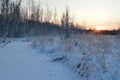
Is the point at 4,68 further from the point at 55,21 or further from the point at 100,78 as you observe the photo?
the point at 55,21

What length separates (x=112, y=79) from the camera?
687 cm

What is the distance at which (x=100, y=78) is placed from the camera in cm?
727

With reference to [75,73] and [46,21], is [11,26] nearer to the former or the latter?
[46,21]

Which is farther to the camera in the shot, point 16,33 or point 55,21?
point 55,21

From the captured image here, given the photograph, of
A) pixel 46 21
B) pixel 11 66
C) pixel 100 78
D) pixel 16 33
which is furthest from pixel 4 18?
pixel 100 78

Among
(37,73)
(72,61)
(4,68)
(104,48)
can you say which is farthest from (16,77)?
(104,48)

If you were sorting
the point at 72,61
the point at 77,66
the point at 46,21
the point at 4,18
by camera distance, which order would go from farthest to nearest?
the point at 46,21, the point at 4,18, the point at 72,61, the point at 77,66

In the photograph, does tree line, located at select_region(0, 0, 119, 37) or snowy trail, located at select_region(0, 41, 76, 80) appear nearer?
snowy trail, located at select_region(0, 41, 76, 80)

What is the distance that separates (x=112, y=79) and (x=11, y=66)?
207 inches

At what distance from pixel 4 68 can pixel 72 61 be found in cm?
289

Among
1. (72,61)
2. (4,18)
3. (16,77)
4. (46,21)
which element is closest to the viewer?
(16,77)

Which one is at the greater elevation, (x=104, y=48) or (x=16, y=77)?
(x=104, y=48)

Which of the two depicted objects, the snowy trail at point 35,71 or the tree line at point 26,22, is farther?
the tree line at point 26,22

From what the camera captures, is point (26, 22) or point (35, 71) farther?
point (26, 22)
